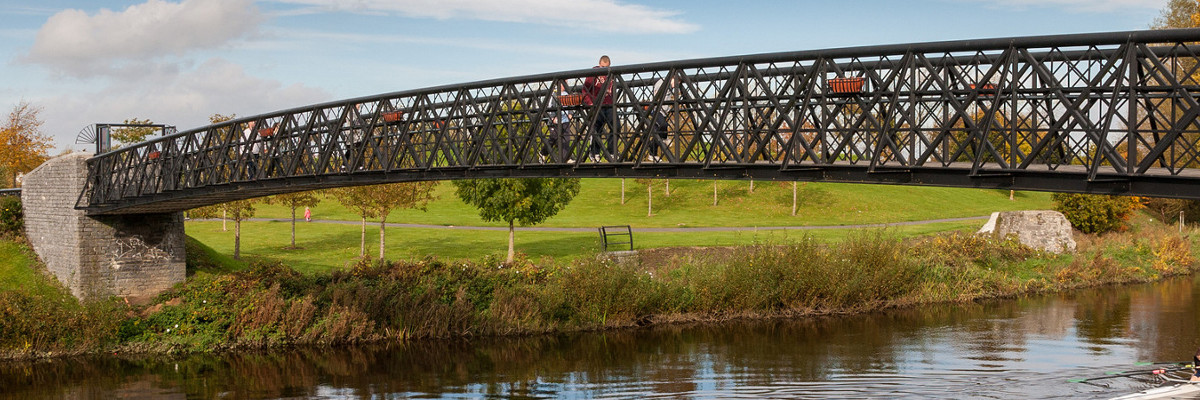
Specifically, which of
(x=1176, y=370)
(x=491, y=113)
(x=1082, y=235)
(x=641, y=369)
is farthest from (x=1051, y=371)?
(x=1082, y=235)

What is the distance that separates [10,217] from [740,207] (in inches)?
1802

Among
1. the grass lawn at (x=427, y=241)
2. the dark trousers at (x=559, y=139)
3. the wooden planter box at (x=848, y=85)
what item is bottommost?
the grass lawn at (x=427, y=241)

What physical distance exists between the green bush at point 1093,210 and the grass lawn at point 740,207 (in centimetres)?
1110

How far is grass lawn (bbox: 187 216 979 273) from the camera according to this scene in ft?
156

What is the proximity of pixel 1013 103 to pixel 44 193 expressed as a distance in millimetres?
34123

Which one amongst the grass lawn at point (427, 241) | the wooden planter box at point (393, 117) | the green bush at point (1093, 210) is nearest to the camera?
the wooden planter box at point (393, 117)

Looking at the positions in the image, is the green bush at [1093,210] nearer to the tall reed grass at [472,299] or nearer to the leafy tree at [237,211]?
the tall reed grass at [472,299]

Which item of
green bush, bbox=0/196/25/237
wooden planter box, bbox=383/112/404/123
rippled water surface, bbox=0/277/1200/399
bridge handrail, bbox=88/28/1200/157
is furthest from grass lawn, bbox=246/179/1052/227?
bridge handrail, bbox=88/28/1200/157

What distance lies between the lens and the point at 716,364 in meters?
28.6

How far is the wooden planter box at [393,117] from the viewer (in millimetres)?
28062

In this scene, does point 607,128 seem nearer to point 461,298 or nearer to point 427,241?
point 461,298

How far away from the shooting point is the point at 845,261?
36875 millimetres

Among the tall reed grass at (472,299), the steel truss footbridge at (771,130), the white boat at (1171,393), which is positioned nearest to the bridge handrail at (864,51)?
the steel truss footbridge at (771,130)

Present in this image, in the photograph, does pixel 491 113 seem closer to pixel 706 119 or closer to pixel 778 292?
pixel 706 119
